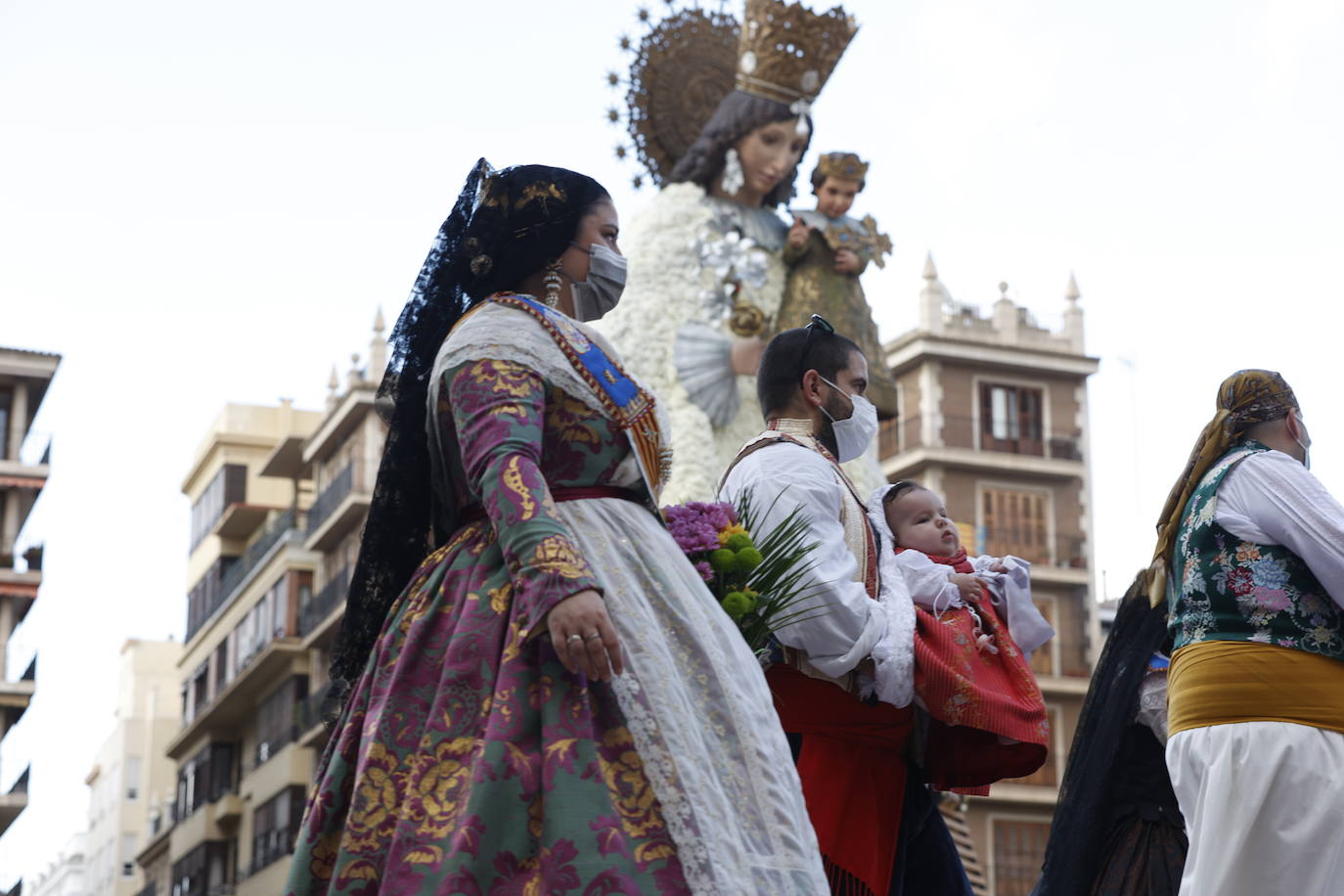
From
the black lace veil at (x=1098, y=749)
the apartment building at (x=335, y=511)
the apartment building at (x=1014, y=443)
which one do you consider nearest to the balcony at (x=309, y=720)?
the apartment building at (x=335, y=511)

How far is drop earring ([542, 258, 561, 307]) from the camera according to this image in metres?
5.07

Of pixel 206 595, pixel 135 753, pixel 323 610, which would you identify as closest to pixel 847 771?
pixel 323 610

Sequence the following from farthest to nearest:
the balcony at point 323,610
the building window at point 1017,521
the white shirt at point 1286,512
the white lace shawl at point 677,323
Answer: the building window at point 1017,521
the balcony at point 323,610
the white lace shawl at point 677,323
the white shirt at point 1286,512

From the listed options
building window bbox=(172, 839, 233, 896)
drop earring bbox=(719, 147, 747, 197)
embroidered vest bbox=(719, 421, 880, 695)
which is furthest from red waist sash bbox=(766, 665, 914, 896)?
building window bbox=(172, 839, 233, 896)

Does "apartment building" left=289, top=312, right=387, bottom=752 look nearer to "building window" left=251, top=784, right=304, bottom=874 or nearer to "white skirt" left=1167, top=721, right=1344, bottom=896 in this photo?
"building window" left=251, top=784, right=304, bottom=874

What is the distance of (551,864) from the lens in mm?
4062

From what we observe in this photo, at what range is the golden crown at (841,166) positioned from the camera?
12.0m

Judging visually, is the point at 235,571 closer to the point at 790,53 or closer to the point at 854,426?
the point at 790,53

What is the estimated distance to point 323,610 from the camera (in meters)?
46.0

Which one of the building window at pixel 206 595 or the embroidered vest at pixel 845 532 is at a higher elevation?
the building window at pixel 206 595

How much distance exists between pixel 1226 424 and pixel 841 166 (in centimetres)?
597

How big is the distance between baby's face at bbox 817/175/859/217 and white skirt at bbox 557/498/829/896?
7583 millimetres

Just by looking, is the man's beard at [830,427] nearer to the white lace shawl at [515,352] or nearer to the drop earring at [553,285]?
the drop earring at [553,285]

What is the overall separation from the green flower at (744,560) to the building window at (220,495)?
49.5 metres
